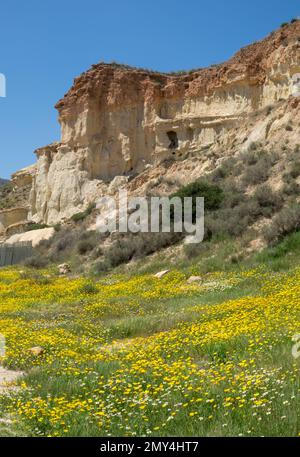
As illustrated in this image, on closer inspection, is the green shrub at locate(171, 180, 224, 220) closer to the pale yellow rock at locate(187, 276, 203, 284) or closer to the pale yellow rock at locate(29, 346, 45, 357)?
the pale yellow rock at locate(187, 276, 203, 284)

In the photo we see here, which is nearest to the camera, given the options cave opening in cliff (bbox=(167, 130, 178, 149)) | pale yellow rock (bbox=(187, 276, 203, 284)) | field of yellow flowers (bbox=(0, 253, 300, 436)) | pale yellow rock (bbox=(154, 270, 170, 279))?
field of yellow flowers (bbox=(0, 253, 300, 436))

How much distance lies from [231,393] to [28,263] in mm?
27601

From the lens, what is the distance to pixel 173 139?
4391 cm

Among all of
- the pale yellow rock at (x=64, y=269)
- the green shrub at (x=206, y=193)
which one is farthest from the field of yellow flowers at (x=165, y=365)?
the pale yellow rock at (x=64, y=269)

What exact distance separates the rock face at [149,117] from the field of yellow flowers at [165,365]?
21.6 m

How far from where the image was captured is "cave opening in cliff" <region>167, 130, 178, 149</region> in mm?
43341

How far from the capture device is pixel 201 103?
137ft

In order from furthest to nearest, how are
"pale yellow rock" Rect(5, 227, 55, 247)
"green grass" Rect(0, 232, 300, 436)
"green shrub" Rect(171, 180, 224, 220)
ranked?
"pale yellow rock" Rect(5, 227, 55, 247)
"green shrub" Rect(171, 180, 224, 220)
"green grass" Rect(0, 232, 300, 436)

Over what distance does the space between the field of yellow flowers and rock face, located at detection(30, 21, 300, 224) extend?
70.9 ft

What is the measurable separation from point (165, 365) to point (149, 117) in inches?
1609

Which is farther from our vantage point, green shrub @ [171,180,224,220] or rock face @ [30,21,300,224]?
rock face @ [30,21,300,224]

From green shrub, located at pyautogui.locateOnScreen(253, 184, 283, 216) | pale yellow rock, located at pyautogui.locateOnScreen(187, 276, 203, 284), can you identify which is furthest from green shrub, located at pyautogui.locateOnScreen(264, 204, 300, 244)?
pale yellow rock, located at pyautogui.locateOnScreen(187, 276, 203, 284)

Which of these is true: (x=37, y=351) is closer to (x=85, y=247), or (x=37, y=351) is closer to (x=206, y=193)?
(x=206, y=193)
